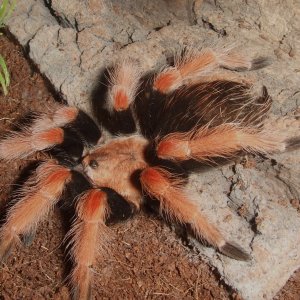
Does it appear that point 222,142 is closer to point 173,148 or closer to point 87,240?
point 173,148

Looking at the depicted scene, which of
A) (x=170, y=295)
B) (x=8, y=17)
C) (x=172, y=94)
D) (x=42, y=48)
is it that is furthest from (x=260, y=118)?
(x=8, y=17)

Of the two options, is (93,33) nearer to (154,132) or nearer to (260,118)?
(154,132)

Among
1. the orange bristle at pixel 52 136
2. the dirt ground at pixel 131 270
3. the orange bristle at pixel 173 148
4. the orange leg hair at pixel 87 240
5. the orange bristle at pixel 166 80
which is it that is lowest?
the dirt ground at pixel 131 270

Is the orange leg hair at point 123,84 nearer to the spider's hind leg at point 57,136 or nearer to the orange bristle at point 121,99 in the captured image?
the orange bristle at point 121,99

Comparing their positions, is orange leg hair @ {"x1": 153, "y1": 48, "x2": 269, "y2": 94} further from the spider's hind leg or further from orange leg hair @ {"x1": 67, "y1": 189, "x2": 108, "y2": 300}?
orange leg hair @ {"x1": 67, "y1": 189, "x2": 108, "y2": 300}

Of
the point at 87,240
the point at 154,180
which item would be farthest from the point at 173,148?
the point at 87,240

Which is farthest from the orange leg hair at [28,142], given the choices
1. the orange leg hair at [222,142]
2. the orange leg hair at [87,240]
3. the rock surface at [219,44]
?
the orange leg hair at [222,142]
